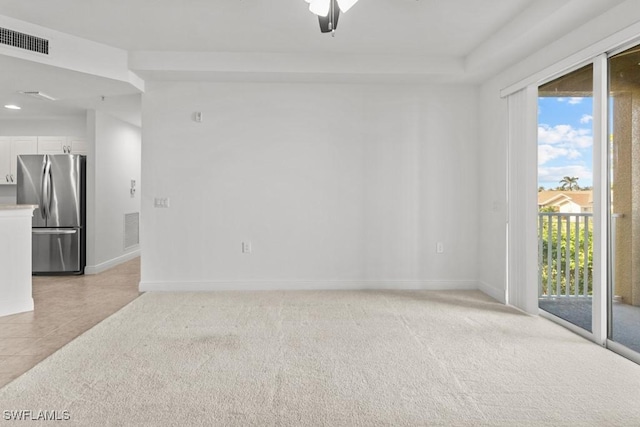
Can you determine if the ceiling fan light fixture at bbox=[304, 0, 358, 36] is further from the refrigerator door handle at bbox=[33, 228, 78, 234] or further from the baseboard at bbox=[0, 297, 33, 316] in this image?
the refrigerator door handle at bbox=[33, 228, 78, 234]

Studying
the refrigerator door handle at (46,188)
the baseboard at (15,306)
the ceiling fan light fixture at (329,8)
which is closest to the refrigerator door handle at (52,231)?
the refrigerator door handle at (46,188)

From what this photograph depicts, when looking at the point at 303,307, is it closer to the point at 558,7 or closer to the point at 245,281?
the point at 245,281

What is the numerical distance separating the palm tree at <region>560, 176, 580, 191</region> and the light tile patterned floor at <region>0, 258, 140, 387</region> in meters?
4.57

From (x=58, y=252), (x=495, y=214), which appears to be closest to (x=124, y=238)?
(x=58, y=252)

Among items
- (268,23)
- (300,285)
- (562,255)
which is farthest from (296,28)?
(562,255)

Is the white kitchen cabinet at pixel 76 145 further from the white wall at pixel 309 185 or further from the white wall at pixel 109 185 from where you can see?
the white wall at pixel 309 185

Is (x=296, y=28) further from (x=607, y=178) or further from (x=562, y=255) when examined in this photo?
(x=562, y=255)

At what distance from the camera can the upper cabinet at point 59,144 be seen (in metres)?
6.48

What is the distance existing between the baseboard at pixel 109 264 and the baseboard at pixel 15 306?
6.81 ft

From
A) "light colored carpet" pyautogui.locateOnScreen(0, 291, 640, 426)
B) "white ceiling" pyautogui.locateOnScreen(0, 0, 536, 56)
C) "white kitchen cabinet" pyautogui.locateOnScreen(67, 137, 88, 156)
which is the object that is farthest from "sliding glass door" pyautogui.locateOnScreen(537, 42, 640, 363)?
"white kitchen cabinet" pyautogui.locateOnScreen(67, 137, 88, 156)

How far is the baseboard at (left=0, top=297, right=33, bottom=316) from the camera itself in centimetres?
390

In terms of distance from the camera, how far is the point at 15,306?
3.98 meters

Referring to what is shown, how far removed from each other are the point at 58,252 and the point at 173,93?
3145 millimetres

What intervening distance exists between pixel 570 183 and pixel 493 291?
148 cm
